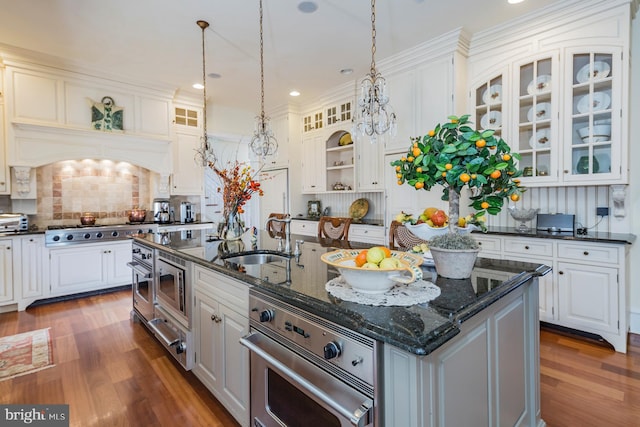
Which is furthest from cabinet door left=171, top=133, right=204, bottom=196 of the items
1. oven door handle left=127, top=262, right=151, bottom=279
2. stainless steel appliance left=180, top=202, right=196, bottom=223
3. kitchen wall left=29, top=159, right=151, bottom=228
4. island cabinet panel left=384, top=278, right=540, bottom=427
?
island cabinet panel left=384, top=278, right=540, bottom=427

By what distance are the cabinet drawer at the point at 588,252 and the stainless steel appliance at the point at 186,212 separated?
4798 mm

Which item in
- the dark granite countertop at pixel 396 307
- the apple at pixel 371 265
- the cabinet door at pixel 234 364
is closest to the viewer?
the dark granite countertop at pixel 396 307

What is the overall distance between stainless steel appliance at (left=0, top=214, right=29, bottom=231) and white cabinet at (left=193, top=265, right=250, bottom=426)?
312 centimetres

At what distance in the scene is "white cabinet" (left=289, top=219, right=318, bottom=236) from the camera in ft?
16.6

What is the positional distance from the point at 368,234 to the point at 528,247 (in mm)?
1930

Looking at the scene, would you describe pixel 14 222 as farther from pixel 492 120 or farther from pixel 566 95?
pixel 566 95

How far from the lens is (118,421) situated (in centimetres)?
186

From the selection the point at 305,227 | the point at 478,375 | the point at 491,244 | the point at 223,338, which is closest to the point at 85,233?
the point at 305,227

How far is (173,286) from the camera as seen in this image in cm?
234

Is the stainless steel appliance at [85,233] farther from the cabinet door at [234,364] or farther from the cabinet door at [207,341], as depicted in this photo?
the cabinet door at [234,364]

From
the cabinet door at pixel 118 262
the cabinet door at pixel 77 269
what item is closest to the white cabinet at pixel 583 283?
the cabinet door at pixel 118 262

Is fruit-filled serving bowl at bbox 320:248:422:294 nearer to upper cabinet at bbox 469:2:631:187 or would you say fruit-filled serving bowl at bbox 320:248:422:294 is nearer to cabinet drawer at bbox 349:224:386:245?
upper cabinet at bbox 469:2:631:187

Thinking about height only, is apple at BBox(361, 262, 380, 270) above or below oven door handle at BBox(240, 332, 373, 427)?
above

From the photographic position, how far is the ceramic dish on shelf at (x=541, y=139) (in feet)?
10.0
